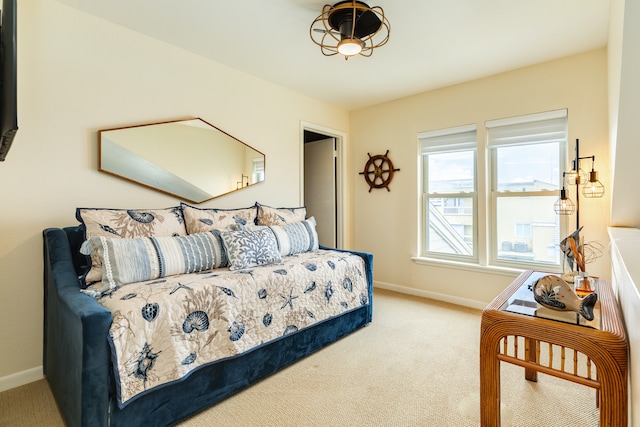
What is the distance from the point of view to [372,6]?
83.0 inches

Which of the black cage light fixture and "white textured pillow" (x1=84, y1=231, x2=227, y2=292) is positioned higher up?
the black cage light fixture

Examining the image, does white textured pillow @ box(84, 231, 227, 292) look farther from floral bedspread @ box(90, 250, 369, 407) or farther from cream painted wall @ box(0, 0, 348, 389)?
cream painted wall @ box(0, 0, 348, 389)

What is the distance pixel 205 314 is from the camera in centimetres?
171

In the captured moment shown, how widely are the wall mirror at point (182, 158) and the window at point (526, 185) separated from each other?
2.56 m

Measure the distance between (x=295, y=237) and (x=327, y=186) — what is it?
1792 millimetres

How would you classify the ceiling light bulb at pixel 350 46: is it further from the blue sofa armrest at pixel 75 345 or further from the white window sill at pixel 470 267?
the white window sill at pixel 470 267

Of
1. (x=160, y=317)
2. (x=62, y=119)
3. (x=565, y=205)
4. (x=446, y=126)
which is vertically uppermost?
(x=446, y=126)

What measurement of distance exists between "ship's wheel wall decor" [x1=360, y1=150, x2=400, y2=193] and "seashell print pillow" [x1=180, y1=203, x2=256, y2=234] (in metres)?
1.93

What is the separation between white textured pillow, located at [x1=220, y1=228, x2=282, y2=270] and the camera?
2.19 metres

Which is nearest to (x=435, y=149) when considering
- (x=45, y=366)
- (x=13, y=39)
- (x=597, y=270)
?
(x=597, y=270)

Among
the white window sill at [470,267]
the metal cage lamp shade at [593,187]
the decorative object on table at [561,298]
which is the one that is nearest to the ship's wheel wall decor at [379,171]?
the white window sill at [470,267]

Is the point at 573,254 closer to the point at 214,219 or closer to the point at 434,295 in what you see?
the point at 434,295

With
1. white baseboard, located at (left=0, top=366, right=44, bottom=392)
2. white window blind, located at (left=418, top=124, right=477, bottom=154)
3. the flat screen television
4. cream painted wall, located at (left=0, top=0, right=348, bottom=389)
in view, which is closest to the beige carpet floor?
white baseboard, located at (left=0, top=366, right=44, bottom=392)

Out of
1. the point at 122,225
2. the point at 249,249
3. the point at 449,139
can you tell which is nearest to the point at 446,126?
the point at 449,139
